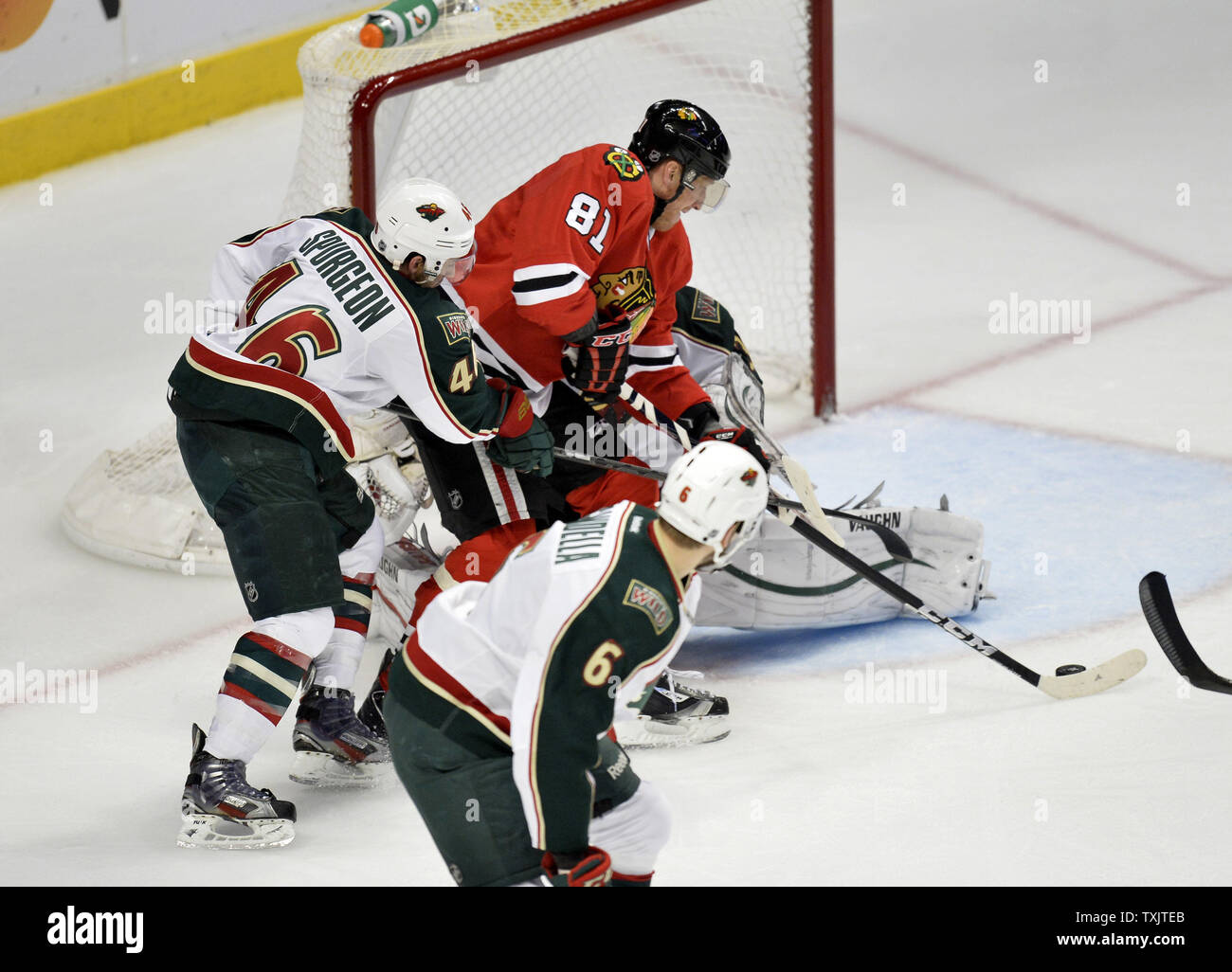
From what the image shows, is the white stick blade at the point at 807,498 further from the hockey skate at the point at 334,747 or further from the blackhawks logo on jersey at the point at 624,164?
the hockey skate at the point at 334,747

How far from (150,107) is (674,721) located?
427 cm

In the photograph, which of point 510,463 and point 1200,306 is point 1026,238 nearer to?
point 1200,306

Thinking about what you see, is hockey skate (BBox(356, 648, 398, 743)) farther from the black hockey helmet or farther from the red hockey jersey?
the black hockey helmet

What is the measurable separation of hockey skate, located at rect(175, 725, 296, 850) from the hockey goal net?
1.38 m

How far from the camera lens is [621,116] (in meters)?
5.91

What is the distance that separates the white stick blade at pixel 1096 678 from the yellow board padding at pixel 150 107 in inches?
176

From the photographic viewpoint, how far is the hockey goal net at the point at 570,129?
4.55m

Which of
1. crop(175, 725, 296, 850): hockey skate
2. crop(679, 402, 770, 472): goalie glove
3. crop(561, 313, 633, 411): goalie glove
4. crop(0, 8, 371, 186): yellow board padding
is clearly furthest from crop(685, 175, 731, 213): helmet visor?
crop(0, 8, 371, 186): yellow board padding

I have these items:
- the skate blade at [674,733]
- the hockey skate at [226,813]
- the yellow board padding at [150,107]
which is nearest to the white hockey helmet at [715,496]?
the hockey skate at [226,813]

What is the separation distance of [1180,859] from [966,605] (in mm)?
1224

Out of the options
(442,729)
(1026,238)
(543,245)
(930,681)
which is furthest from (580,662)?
(1026,238)

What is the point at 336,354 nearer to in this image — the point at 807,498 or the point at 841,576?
the point at 807,498

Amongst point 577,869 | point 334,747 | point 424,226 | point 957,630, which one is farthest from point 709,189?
point 577,869

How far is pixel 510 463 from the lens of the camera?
3.77m
